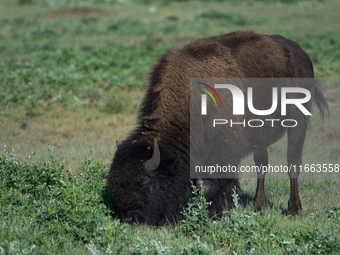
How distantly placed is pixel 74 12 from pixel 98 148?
2345 cm

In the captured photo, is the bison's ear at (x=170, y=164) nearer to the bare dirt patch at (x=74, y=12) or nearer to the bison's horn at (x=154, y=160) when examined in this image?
the bison's horn at (x=154, y=160)

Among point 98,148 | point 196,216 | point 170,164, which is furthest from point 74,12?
point 196,216

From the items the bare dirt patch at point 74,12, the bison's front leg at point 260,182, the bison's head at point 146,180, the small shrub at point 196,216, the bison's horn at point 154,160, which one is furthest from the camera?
the bare dirt patch at point 74,12

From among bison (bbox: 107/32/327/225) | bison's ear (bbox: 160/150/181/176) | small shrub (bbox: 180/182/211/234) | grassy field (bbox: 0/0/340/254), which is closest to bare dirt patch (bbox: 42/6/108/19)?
grassy field (bbox: 0/0/340/254)

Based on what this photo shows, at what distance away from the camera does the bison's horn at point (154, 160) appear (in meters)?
4.40

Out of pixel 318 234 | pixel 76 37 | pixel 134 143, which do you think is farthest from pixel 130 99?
pixel 76 37

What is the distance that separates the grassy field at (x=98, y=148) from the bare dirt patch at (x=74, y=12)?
3.02 metres

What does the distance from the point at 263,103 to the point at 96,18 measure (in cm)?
2297

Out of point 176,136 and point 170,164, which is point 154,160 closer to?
point 170,164

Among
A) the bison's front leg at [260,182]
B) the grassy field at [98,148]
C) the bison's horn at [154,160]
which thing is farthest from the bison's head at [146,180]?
the bison's front leg at [260,182]

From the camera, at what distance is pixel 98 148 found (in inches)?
323

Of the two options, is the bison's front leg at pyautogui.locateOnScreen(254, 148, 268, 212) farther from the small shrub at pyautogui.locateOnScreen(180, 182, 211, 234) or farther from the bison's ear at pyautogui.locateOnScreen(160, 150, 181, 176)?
the bison's ear at pyautogui.locateOnScreen(160, 150, 181, 176)

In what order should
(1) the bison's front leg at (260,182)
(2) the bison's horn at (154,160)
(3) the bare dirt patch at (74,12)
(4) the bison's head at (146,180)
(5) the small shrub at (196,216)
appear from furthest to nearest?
(3) the bare dirt patch at (74,12)
(1) the bison's front leg at (260,182)
(5) the small shrub at (196,216)
(4) the bison's head at (146,180)
(2) the bison's horn at (154,160)

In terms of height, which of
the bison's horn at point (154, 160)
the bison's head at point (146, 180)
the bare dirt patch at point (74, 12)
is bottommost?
the bison's head at point (146, 180)
